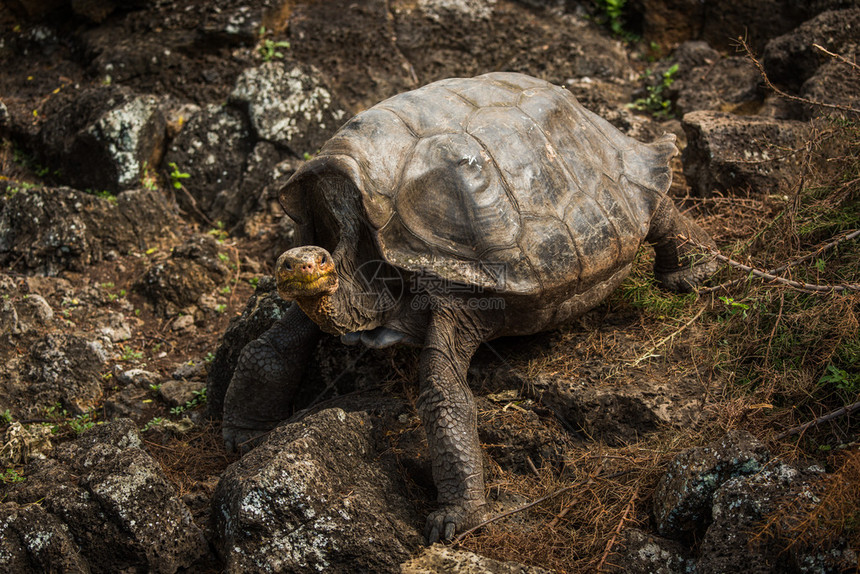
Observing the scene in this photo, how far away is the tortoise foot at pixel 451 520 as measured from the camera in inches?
131

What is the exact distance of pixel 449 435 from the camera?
11.5ft

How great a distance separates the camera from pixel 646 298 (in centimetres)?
449

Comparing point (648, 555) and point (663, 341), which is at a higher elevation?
point (663, 341)

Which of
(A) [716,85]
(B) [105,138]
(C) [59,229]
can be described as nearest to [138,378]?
(C) [59,229]

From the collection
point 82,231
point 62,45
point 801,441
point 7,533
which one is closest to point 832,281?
point 801,441

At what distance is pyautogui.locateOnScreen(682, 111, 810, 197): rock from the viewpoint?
17.2 ft

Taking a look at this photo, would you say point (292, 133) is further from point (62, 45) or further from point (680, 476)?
point (680, 476)

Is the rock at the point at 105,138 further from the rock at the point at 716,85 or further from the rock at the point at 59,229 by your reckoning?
the rock at the point at 716,85

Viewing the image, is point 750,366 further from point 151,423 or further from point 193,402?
point 151,423

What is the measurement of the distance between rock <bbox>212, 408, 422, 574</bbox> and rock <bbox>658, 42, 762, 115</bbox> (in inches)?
182

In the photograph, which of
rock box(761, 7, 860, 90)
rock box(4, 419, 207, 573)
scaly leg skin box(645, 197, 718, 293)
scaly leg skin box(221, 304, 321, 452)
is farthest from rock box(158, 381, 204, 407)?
rock box(761, 7, 860, 90)

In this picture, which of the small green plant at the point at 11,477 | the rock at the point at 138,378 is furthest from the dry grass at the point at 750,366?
the rock at the point at 138,378

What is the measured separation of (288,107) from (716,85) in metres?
3.72

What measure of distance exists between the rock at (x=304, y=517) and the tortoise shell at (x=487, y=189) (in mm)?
1022
